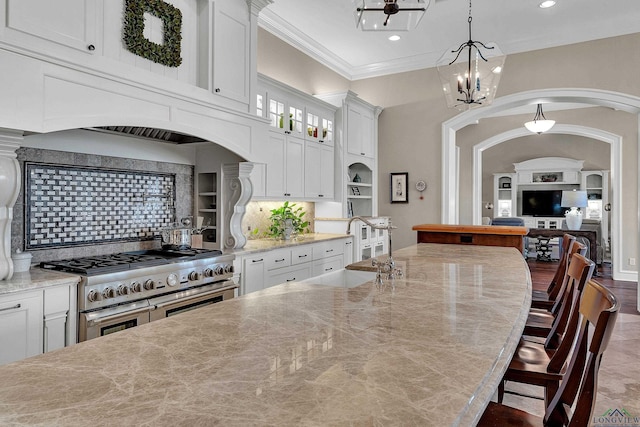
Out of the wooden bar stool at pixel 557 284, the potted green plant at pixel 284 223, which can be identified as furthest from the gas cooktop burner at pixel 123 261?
the wooden bar stool at pixel 557 284

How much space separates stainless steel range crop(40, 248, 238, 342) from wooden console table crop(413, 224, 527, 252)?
2.02m

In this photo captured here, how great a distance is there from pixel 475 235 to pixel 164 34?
3139mm

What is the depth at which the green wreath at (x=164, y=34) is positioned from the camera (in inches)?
103

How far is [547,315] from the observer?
→ 257cm

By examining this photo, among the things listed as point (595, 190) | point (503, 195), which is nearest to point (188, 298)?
point (503, 195)

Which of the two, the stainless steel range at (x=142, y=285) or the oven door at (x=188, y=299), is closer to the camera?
the stainless steel range at (x=142, y=285)

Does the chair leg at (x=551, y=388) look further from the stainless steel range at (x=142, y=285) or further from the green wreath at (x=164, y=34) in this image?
the green wreath at (x=164, y=34)

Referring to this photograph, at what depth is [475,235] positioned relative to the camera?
3857mm

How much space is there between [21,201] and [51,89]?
804 mm

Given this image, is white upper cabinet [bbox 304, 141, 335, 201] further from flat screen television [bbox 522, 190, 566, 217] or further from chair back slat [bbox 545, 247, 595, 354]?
flat screen television [bbox 522, 190, 566, 217]

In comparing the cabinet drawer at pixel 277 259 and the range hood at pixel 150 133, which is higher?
the range hood at pixel 150 133

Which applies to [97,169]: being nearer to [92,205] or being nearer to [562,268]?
[92,205]

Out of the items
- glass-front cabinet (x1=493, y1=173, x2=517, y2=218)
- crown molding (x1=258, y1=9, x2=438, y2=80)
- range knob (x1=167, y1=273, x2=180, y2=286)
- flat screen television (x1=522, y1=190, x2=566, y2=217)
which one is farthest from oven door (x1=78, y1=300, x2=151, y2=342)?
flat screen television (x1=522, y1=190, x2=566, y2=217)

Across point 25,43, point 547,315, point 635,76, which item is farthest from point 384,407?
point 635,76
